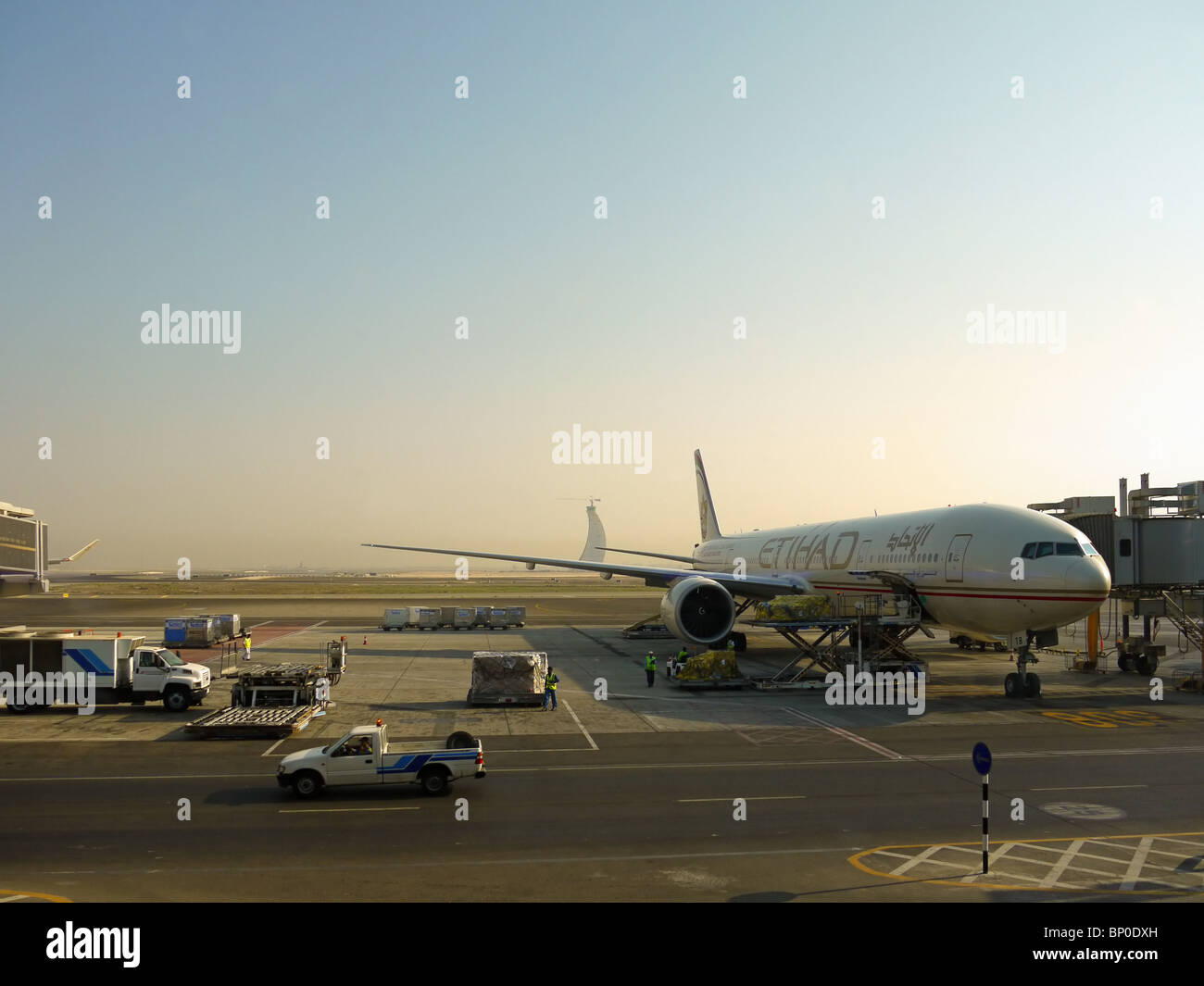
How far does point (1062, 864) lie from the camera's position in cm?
1463

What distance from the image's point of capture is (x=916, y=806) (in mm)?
18406

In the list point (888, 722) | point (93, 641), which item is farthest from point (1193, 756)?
point (93, 641)

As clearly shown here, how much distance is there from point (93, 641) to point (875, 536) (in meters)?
31.4

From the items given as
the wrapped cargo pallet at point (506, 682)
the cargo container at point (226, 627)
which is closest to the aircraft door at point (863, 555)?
the wrapped cargo pallet at point (506, 682)

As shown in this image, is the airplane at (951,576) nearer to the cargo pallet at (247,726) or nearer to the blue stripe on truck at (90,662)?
the cargo pallet at (247,726)

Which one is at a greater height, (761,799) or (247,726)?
(761,799)

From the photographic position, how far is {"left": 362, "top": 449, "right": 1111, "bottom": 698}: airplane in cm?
3092

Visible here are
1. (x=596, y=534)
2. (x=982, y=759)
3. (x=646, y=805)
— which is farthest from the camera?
(x=596, y=534)

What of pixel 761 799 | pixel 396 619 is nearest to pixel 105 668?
pixel 761 799

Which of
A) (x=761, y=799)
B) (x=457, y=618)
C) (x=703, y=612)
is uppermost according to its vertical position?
(x=703, y=612)

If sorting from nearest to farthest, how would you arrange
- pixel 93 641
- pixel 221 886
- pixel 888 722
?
pixel 221 886
pixel 888 722
pixel 93 641

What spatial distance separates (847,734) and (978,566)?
32.8 ft

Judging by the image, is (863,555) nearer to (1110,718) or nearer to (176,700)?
(1110,718)
